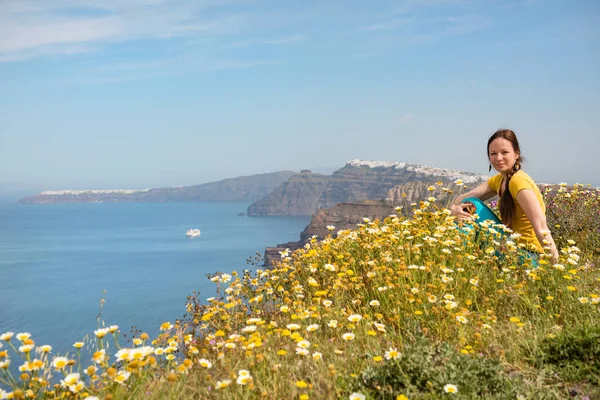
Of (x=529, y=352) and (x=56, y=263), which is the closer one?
(x=529, y=352)

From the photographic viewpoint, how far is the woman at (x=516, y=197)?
226 inches

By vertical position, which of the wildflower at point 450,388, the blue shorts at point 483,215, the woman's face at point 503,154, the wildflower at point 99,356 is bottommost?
the wildflower at point 450,388

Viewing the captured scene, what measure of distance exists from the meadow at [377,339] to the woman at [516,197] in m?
0.33

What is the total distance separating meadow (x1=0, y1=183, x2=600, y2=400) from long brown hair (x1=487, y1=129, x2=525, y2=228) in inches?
19.3

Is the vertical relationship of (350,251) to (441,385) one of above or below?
above

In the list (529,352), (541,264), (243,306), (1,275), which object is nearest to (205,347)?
(243,306)

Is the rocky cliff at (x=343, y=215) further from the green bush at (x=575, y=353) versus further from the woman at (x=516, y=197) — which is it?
the green bush at (x=575, y=353)

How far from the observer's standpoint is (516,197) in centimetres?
592

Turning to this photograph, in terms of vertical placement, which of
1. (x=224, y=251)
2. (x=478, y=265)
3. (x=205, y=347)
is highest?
(x=478, y=265)

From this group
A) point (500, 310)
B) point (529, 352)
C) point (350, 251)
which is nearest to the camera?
point (529, 352)

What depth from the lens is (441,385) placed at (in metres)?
2.91

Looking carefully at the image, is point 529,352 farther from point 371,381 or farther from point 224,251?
point 224,251

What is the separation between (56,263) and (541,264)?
171590 millimetres

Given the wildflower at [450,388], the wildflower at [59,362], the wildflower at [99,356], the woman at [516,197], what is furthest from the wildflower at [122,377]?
the woman at [516,197]
